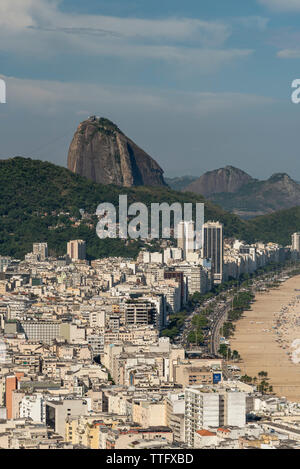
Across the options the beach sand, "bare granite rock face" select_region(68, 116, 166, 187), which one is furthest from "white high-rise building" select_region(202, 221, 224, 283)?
"bare granite rock face" select_region(68, 116, 166, 187)

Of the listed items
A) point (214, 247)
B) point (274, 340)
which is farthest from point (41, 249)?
point (274, 340)

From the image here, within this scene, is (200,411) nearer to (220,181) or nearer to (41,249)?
(41,249)

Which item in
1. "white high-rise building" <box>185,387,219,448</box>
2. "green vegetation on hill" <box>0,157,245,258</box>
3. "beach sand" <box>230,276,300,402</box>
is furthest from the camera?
"green vegetation on hill" <box>0,157,245,258</box>

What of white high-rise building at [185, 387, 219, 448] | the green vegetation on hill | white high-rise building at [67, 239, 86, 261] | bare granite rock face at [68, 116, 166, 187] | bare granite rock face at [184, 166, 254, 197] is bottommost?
white high-rise building at [185, 387, 219, 448]

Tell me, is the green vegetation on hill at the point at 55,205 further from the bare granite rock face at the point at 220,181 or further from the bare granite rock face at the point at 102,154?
the bare granite rock face at the point at 220,181

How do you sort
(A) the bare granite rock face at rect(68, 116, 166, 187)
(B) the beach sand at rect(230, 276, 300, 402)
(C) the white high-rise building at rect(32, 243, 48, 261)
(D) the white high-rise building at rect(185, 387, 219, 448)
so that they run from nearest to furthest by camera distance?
(D) the white high-rise building at rect(185, 387, 219, 448)
(B) the beach sand at rect(230, 276, 300, 402)
(C) the white high-rise building at rect(32, 243, 48, 261)
(A) the bare granite rock face at rect(68, 116, 166, 187)

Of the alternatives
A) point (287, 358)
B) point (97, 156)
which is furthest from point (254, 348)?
point (97, 156)

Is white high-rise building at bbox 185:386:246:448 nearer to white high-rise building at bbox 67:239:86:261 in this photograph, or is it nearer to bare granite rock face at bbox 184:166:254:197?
white high-rise building at bbox 67:239:86:261

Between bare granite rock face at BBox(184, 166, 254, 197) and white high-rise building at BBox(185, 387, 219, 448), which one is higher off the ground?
bare granite rock face at BBox(184, 166, 254, 197)
